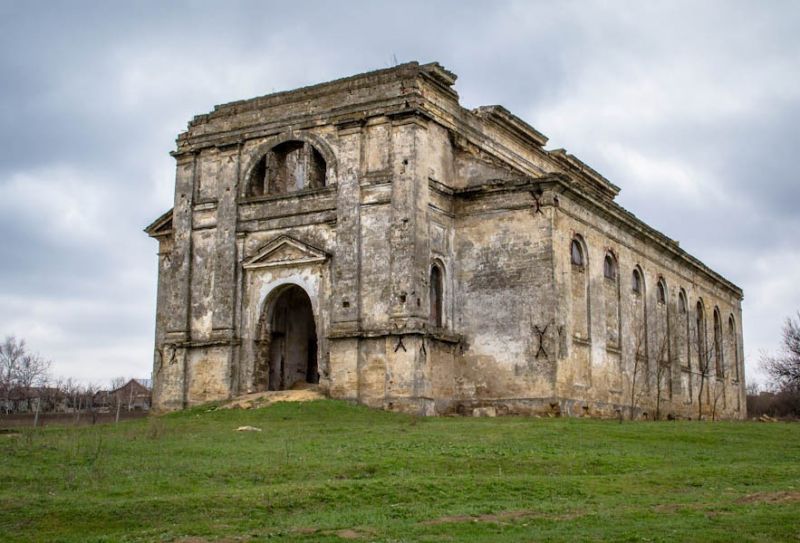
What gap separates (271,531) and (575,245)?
22.3m

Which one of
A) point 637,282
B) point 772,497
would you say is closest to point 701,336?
point 637,282

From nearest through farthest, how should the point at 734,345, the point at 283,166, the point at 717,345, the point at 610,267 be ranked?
the point at 283,166, the point at 610,267, the point at 717,345, the point at 734,345

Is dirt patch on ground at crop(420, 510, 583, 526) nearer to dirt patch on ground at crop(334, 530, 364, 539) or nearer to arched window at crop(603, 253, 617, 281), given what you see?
dirt patch on ground at crop(334, 530, 364, 539)

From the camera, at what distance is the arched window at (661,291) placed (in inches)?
1690

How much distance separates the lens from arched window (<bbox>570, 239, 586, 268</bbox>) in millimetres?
34469

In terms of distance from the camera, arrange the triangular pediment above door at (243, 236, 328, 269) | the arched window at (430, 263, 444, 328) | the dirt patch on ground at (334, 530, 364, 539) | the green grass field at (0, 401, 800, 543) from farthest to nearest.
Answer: the triangular pediment above door at (243, 236, 328, 269), the arched window at (430, 263, 444, 328), the green grass field at (0, 401, 800, 543), the dirt patch on ground at (334, 530, 364, 539)

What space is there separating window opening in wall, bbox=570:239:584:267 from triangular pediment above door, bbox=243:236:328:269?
8247mm

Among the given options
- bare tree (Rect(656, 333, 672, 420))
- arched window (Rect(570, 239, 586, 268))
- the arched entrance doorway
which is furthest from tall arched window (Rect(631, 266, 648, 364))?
the arched entrance doorway

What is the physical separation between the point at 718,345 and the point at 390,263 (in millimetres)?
25169

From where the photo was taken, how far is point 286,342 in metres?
35.3

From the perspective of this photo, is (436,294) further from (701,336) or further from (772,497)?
(701,336)

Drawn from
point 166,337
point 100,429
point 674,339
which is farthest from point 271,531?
point 674,339

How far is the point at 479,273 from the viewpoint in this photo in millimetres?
33344

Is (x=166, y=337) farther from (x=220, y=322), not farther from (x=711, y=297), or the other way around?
(x=711, y=297)
